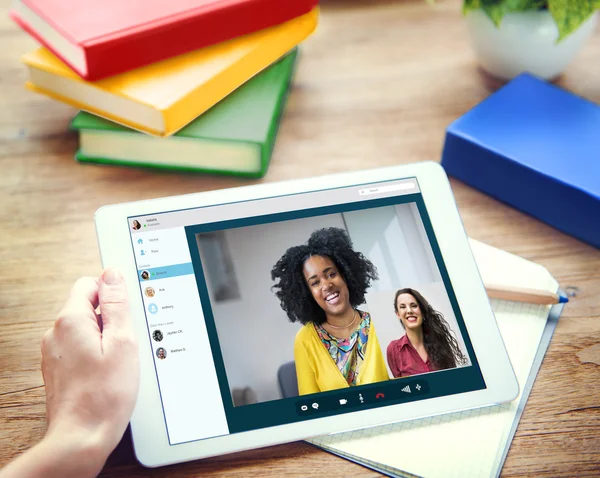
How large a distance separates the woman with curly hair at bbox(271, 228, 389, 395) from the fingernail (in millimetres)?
130

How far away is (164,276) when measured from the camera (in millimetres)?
550

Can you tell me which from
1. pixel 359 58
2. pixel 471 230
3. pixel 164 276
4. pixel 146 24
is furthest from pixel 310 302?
pixel 359 58

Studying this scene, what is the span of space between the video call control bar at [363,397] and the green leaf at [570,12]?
0.44 meters

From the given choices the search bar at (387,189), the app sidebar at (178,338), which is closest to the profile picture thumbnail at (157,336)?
the app sidebar at (178,338)

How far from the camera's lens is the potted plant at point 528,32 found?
72cm

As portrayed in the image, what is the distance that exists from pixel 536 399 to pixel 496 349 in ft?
0.21

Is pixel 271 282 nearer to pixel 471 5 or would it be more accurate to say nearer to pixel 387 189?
pixel 387 189

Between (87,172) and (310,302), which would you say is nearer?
(310,302)

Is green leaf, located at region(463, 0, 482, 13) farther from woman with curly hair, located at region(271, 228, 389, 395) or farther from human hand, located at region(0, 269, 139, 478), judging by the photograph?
human hand, located at region(0, 269, 139, 478)

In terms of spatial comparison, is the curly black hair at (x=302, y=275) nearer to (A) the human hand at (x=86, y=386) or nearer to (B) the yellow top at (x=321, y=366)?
(B) the yellow top at (x=321, y=366)

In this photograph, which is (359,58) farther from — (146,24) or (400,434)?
(400,434)

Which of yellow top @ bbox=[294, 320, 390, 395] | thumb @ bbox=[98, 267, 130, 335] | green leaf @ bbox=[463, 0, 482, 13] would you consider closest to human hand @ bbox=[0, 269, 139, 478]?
thumb @ bbox=[98, 267, 130, 335]

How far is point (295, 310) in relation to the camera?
1.81 feet

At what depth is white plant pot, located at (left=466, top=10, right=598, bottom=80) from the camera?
764 millimetres
